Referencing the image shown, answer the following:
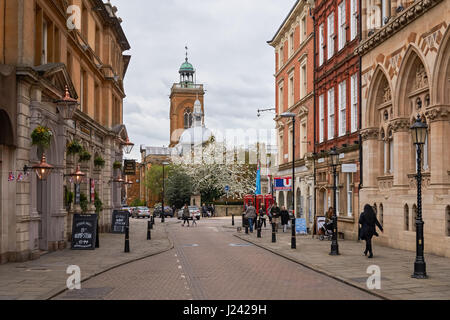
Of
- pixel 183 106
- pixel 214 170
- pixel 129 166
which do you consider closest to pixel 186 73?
pixel 183 106

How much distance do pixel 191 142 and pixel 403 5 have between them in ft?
318

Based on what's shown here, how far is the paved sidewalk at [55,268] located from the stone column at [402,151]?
31.0 ft

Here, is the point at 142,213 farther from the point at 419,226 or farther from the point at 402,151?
the point at 419,226

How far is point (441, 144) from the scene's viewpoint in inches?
717

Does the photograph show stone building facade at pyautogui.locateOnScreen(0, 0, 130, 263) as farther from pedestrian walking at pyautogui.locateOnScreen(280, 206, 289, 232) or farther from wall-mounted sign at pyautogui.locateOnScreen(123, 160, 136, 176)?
pedestrian walking at pyautogui.locateOnScreen(280, 206, 289, 232)

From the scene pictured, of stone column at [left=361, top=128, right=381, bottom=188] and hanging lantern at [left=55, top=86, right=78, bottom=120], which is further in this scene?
stone column at [left=361, top=128, right=381, bottom=188]

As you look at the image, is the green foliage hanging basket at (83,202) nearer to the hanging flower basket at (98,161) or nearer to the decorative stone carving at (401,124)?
the hanging flower basket at (98,161)

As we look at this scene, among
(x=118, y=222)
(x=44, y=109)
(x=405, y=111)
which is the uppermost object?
(x=405, y=111)

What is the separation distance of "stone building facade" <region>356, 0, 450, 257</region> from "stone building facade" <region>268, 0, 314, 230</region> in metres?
8.70

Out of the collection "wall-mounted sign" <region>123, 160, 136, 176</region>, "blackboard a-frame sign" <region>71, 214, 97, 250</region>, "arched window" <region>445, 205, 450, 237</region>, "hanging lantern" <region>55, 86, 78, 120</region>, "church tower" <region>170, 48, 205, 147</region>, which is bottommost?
"blackboard a-frame sign" <region>71, 214, 97, 250</region>

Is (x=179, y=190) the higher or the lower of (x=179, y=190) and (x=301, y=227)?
the higher

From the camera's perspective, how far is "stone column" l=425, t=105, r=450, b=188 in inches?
712

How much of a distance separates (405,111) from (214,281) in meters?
11.6

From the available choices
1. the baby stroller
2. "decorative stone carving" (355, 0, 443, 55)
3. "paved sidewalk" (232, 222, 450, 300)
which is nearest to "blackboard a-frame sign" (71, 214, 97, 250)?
"paved sidewalk" (232, 222, 450, 300)
